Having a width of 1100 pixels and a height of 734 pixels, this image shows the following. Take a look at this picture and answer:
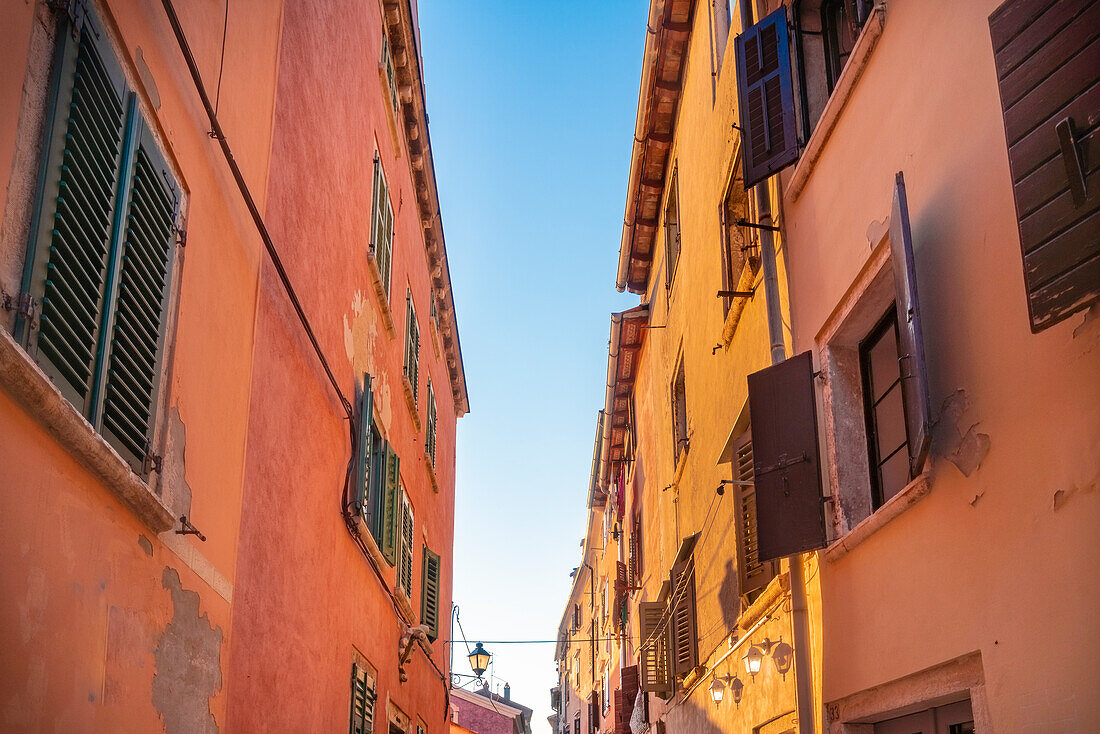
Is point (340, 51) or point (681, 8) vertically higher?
point (681, 8)

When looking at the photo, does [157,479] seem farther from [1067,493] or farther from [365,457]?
[365,457]

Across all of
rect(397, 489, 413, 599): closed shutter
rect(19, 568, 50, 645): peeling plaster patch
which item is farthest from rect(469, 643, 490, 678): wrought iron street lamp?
rect(19, 568, 50, 645): peeling plaster patch

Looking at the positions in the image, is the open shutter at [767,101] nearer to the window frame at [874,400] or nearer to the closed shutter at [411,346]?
the window frame at [874,400]

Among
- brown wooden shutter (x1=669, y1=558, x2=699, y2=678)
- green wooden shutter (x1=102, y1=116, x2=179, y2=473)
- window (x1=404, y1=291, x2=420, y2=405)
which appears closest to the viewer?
green wooden shutter (x1=102, y1=116, x2=179, y2=473)

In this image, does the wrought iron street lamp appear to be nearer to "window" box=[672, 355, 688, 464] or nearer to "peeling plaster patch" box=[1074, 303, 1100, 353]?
"window" box=[672, 355, 688, 464]

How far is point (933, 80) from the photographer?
17.8 feet

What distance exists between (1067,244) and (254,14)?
4.75 m

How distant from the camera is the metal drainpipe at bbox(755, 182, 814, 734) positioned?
736 cm

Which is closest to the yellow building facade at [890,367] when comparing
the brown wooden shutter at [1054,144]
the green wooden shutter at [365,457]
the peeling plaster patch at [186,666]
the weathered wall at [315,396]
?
the brown wooden shutter at [1054,144]

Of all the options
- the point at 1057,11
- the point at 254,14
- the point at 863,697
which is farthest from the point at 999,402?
the point at 254,14

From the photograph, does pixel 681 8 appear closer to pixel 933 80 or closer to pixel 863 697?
pixel 933 80

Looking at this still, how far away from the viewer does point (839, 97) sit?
7.02 meters

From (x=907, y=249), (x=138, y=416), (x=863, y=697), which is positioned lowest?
(x=863, y=697)

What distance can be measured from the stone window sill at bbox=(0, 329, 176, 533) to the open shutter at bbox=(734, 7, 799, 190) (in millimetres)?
5287
